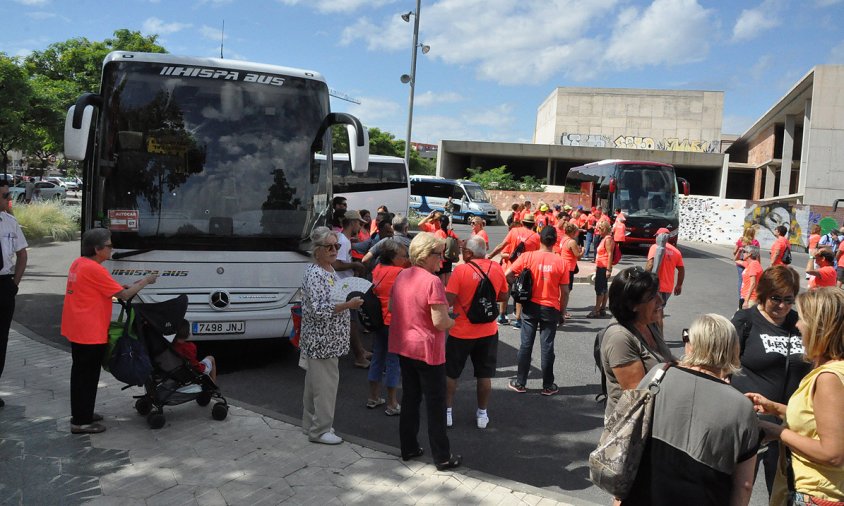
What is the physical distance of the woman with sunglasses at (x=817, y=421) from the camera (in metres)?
2.62

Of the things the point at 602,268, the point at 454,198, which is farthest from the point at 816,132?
the point at 602,268

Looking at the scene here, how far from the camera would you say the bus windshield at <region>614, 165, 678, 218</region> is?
77.7ft

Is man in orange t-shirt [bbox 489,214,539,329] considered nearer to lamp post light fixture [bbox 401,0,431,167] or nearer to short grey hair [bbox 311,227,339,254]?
short grey hair [bbox 311,227,339,254]

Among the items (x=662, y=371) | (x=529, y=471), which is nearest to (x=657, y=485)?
(x=662, y=371)

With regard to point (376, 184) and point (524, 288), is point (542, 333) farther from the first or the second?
point (376, 184)

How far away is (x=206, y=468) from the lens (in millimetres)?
4805

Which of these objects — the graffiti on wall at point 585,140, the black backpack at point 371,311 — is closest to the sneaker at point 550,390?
the black backpack at point 371,311

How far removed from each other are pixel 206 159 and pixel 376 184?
18129mm

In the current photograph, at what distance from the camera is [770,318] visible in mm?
4098

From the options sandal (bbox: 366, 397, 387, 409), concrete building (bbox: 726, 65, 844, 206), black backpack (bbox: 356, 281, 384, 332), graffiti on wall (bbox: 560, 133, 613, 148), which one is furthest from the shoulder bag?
graffiti on wall (bbox: 560, 133, 613, 148)

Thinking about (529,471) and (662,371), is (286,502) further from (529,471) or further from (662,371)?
(662,371)

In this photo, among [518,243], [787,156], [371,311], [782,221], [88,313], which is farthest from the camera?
[787,156]

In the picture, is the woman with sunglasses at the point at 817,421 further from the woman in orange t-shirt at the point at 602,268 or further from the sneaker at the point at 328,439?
the woman in orange t-shirt at the point at 602,268

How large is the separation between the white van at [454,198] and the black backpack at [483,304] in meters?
30.9
